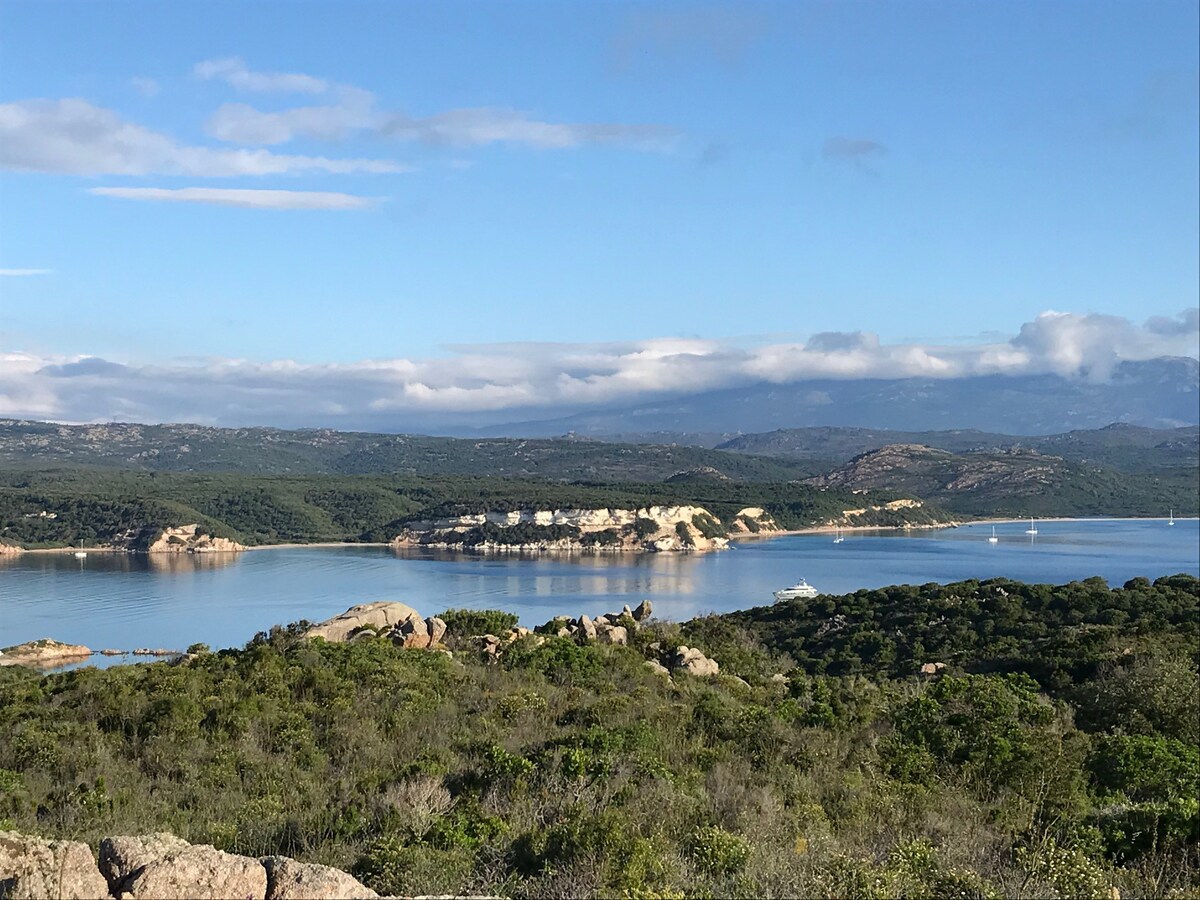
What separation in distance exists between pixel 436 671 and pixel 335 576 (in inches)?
2148

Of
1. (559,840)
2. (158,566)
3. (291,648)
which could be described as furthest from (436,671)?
(158,566)

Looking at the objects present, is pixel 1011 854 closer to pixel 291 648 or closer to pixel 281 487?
pixel 291 648

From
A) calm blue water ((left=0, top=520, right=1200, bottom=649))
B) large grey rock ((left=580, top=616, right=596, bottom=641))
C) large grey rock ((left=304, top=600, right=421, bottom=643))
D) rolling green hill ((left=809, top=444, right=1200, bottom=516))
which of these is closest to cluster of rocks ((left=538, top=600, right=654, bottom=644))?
large grey rock ((left=580, top=616, right=596, bottom=641))

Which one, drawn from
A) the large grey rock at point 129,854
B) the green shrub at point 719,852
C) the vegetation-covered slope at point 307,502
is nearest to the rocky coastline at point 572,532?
the vegetation-covered slope at point 307,502

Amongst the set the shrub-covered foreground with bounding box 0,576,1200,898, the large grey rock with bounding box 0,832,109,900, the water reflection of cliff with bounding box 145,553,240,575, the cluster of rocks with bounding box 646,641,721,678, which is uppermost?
the large grey rock with bounding box 0,832,109,900

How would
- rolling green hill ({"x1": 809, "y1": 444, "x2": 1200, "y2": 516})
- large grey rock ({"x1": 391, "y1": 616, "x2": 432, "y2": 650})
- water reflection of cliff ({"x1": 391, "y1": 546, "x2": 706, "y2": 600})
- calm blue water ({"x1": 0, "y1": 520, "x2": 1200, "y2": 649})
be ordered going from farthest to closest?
rolling green hill ({"x1": 809, "y1": 444, "x2": 1200, "y2": 516}) → water reflection of cliff ({"x1": 391, "y1": 546, "x2": 706, "y2": 600}) → calm blue water ({"x1": 0, "y1": 520, "x2": 1200, "y2": 649}) → large grey rock ({"x1": 391, "y1": 616, "x2": 432, "y2": 650})

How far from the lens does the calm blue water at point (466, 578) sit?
167ft

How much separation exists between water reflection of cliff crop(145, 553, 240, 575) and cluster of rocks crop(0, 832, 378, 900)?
230 ft

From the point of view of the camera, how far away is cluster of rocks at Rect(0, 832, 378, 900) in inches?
196

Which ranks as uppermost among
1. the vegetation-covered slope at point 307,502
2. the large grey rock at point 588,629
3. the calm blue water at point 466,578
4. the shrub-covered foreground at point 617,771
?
the shrub-covered foreground at point 617,771

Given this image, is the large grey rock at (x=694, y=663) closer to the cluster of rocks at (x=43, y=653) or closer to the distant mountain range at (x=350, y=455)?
the cluster of rocks at (x=43, y=653)

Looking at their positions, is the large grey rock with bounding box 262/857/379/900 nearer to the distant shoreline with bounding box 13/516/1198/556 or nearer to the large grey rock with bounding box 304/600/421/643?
the large grey rock with bounding box 304/600/421/643

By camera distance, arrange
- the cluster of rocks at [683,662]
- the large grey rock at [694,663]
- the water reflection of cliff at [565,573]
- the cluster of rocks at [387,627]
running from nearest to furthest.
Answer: the cluster of rocks at [683,662]
the large grey rock at [694,663]
the cluster of rocks at [387,627]
the water reflection of cliff at [565,573]

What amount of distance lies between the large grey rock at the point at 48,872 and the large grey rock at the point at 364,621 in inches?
626
